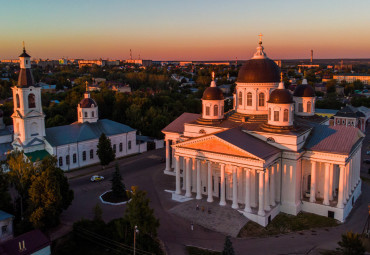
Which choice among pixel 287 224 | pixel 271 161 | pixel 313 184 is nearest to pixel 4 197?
pixel 271 161

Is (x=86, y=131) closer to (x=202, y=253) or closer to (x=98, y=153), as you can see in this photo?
(x=98, y=153)

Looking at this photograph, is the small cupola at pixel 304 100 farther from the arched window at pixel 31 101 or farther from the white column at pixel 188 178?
the arched window at pixel 31 101

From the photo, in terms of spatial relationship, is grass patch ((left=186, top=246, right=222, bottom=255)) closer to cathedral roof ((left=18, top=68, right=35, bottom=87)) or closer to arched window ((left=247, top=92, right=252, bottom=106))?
arched window ((left=247, top=92, right=252, bottom=106))

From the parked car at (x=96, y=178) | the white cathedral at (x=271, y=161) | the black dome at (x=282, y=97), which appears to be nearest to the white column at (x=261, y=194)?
the white cathedral at (x=271, y=161)

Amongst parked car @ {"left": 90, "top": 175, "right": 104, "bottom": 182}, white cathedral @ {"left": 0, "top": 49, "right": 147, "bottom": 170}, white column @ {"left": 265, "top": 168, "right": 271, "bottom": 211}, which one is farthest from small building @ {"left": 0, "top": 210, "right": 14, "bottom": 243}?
white column @ {"left": 265, "top": 168, "right": 271, "bottom": 211}

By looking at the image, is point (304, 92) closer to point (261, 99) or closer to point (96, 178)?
point (261, 99)

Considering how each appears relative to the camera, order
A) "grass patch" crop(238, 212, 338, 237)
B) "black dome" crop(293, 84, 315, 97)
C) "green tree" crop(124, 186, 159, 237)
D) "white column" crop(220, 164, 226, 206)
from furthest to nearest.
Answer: "black dome" crop(293, 84, 315, 97), "white column" crop(220, 164, 226, 206), "grass patch" crop(238, 212, 338, 237), "green tree" crop(124, 186, 159, 237)
